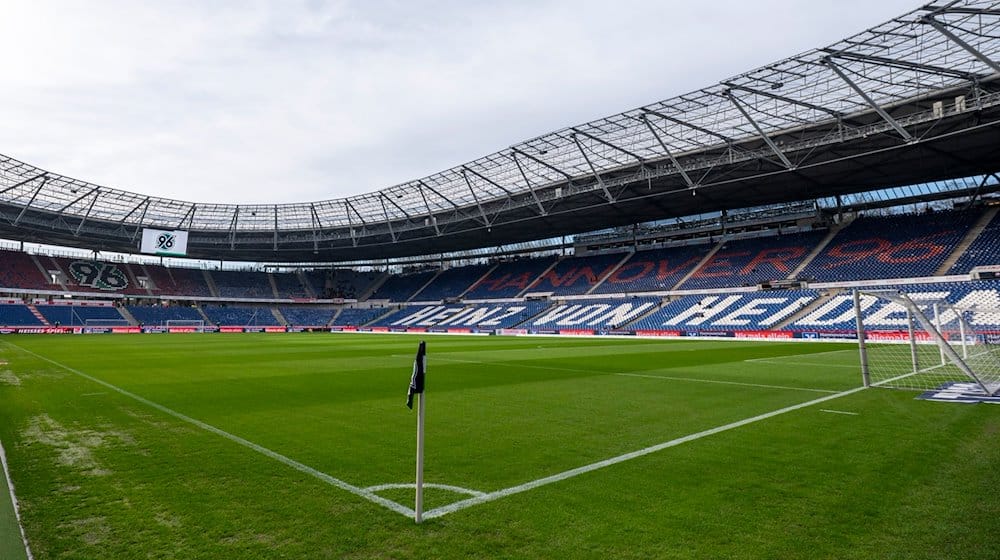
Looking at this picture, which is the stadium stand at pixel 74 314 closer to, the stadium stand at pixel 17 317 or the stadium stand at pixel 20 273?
the stadium stand at pixel 17 317

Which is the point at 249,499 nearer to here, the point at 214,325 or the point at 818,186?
the point at 818,186

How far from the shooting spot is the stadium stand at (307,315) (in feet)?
229

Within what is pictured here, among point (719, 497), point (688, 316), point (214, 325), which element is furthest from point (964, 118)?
point (214, 325)

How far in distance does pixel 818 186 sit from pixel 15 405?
4711 centimetres

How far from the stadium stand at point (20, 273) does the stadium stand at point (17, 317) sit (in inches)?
153

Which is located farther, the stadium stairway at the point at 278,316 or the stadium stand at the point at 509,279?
the stadium stairway at the point at 278,316

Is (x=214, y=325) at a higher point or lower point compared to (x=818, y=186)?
lower

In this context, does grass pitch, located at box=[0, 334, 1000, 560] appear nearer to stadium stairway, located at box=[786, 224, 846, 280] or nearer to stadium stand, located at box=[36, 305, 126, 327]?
stadium stairway, located at box=[786, 224, 846, 280]

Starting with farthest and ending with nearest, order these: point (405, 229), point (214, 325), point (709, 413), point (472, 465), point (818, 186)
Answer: point (214, 325) < point (405, 229) < point (818, 186) < point (709, 413) < point (472, 465)

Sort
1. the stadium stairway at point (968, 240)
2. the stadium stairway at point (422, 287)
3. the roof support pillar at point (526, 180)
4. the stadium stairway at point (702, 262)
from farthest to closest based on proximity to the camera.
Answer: the stadium stairway at point (422, 287) < the stadium stairway at point (702, 262) < the roof support pillar at point (526, 180) < the stadium stairway at point (968, 240)

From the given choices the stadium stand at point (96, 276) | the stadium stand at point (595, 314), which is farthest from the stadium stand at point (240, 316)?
the stadium stand at point (595, 314)

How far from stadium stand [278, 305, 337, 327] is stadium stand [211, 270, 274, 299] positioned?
13.8 feet

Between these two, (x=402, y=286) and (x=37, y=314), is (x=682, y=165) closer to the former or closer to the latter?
(x=402, y=286)

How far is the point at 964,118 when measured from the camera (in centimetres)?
2781
